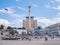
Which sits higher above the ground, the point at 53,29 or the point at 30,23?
the point at 30,23

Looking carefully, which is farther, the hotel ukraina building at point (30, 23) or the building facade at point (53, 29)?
the building facade at point (53, 29)

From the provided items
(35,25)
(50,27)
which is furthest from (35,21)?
(50,27)

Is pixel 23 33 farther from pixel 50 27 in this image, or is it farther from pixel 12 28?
pixel 50 27

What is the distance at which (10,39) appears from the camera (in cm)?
508

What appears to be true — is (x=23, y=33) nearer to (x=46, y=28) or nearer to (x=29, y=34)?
(x=29, y=34)

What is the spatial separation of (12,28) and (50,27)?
0.99m

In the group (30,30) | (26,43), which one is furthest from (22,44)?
(30,30)

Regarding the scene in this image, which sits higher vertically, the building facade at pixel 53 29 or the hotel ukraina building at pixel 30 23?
the hotel ukraina building at pixel 30 23

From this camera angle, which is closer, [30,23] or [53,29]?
[30,23]

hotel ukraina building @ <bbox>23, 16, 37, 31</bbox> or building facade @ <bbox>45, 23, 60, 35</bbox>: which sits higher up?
hotel ukraina building @ <bbox>23, 16, 37, 31</bbox>

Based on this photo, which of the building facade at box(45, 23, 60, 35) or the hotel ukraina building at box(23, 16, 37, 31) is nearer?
the hotel ukraina building at box(23, 16, 37, 31)

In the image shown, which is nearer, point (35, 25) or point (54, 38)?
point (35, 25)

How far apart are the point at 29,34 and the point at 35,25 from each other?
17.9 inches

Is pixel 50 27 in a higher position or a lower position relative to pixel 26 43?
higher
